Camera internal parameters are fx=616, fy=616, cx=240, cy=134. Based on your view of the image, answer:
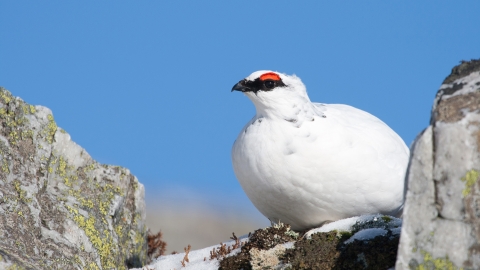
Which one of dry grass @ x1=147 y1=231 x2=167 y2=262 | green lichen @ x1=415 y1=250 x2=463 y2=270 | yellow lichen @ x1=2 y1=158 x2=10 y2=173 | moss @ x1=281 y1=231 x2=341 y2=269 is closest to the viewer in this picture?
green lichen @ x1=415 y1=250 x2=463 y2=270

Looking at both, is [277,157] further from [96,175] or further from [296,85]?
[96,175]

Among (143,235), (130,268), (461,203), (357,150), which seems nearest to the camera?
(461,203)

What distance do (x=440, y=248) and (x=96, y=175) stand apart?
515 cm

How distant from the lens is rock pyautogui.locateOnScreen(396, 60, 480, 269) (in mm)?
4238

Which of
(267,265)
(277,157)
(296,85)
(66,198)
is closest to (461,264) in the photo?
(267,265)

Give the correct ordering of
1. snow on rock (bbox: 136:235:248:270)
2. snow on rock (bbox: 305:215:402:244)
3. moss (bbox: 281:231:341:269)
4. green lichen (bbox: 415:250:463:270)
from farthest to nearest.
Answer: snow on rock (bbox: 136:235:248:270)
snow on rock (bbox: 305:215:402:244)
moss (bbox: 281:231:341:269)
green lichen (bbox: 415:250:463:270)

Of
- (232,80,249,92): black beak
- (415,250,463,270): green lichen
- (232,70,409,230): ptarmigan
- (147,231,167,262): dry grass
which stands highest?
(232,80,249,92): black beak

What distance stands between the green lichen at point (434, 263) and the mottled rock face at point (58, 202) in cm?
350

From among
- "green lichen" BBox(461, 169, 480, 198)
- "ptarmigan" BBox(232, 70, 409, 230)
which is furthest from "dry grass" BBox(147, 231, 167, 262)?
"green lichen" BBox(461, 169, 480, 198)

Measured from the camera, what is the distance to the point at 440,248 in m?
4.35

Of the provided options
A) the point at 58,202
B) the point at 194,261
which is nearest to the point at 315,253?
the point at 194,261

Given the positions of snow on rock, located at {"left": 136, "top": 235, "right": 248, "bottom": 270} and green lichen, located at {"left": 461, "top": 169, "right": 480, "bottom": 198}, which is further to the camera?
snow on rock, located at {"left": 136, "top": 235, "right": 248, "bottom": 270}

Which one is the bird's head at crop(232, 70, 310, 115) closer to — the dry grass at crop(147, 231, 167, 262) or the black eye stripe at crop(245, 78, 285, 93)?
the black eye stripe at crop(245, 78, 285, 93)

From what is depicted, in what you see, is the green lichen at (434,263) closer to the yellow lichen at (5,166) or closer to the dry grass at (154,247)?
the yellow lichen at (5,166)
